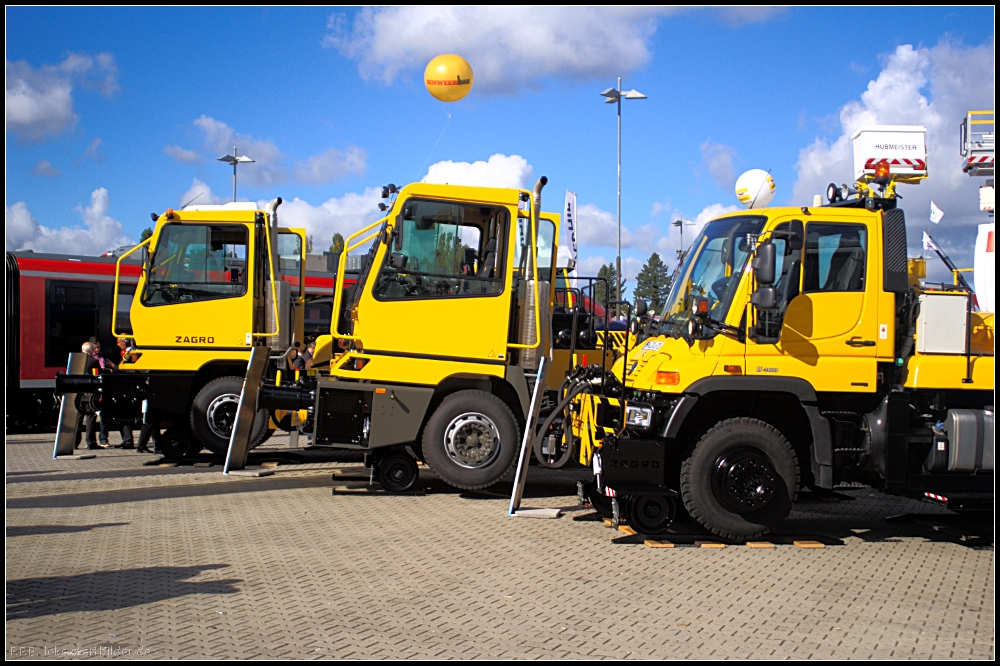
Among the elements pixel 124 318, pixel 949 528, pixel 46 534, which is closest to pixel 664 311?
pixel 949 528

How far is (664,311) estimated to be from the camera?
7.82m

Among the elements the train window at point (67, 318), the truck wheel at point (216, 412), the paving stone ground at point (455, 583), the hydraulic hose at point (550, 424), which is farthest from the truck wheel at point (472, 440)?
the train window at point (67, 318)

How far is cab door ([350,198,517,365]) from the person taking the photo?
9016 millimetres

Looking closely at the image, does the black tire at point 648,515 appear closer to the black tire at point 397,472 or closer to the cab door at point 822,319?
the cab door at point 822,319

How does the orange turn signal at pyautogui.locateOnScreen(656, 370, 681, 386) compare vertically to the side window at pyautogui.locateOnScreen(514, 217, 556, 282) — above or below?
below

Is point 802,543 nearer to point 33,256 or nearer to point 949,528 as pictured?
point 949,528

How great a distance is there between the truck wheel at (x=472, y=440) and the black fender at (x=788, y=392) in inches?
99.4

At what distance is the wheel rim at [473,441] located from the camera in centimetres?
894

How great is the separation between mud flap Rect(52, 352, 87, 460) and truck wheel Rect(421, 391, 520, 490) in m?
5.60

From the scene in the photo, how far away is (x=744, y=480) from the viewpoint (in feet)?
22.6

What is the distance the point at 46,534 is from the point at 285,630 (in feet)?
12.3

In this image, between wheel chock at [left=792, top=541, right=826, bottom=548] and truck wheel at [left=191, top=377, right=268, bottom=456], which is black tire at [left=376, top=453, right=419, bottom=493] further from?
wheel chock at [left=792, top=541, right=826, bottom=548]

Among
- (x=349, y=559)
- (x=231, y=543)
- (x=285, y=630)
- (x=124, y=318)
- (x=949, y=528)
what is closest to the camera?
(x=285, y=630)

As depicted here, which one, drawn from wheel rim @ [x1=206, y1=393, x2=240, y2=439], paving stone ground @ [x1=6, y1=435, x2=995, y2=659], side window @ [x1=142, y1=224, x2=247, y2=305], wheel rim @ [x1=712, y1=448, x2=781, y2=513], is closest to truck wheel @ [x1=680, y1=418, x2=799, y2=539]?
wheel rim @ [x1=712, y1=448, x2=781, y2=513]
